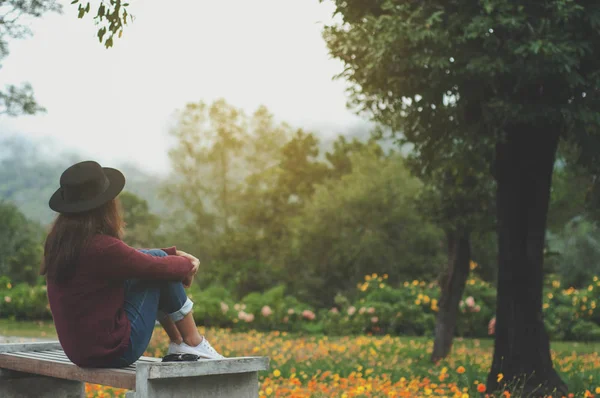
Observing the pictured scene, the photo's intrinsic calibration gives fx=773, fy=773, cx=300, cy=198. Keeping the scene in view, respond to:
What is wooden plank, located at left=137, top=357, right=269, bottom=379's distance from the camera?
152 inches

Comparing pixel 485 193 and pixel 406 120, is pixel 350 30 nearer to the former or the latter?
pixel 406 120

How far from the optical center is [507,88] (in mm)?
8062

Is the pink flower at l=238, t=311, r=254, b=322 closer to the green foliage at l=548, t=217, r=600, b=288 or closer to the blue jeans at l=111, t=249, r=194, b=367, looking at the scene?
the blue jeans at l=111, t=249, r=194, b=367

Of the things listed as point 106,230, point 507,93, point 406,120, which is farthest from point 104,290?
point 406,120

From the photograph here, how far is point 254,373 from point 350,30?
546 cm

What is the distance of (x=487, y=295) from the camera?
18078 millimetres

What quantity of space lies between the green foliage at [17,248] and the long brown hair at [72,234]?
20633 mm

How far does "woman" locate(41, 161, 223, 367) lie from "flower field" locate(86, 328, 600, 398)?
2.28 m

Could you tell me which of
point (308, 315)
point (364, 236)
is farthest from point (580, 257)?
point (308, 315)

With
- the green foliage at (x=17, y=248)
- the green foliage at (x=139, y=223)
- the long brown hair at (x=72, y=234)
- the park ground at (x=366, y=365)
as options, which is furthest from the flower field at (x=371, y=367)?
the green foliage at (x=139, y=223)

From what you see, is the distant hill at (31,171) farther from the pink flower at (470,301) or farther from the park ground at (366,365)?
the park ground at (366,365)

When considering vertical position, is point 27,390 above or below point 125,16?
below

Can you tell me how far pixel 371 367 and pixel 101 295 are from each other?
6.80 m

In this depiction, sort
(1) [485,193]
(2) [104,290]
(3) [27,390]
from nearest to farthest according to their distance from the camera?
(2) [104,290] < (3) [27,390] < (1) [485,193]
